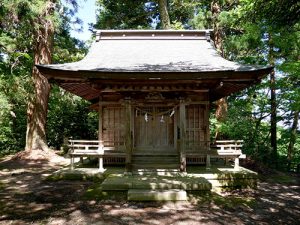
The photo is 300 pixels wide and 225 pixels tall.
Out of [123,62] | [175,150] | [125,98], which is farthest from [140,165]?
[123,62]

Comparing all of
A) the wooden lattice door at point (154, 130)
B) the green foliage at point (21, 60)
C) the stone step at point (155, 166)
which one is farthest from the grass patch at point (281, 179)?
the green foliage at point (21, 60)

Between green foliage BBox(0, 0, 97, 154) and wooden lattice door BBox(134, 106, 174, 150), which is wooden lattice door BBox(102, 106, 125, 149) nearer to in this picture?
wooden lattice door BBox(134, 106, 174, 150)

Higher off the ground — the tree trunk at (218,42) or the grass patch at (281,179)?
the tree trunk at (218,42)

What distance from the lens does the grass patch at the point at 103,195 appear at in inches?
313

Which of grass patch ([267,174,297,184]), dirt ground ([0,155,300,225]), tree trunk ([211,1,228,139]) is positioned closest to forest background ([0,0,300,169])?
tree trunk ([211,1,228,139])

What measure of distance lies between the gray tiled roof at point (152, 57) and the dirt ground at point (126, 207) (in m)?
3.71

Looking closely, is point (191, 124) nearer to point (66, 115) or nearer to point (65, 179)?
point (65, 179)

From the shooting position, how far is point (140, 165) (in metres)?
10.8

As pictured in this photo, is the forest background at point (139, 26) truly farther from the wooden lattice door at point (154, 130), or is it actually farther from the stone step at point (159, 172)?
the stone step at point (159, 172)

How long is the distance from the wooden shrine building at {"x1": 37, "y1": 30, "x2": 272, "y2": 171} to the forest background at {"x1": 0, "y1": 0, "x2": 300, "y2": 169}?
197 centimetres

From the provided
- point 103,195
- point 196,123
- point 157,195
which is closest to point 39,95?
point 196,123

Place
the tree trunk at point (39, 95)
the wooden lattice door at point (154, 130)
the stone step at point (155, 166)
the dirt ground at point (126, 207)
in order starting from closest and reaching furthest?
the dirt ground at point (126, 207), the stone step at point (155, 166), the wooden lattice door at point (154, 130), the tree trunk at point (39, 95)

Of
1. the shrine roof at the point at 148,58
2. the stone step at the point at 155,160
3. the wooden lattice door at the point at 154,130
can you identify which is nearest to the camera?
the shrine roof at the point at 148,58

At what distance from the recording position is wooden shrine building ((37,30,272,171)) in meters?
9.55
